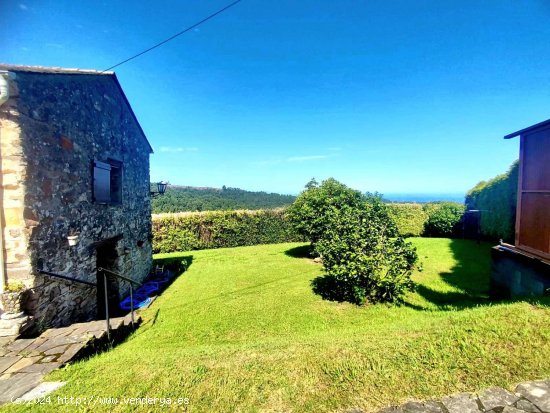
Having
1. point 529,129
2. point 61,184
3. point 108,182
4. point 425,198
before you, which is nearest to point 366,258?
point 529,129

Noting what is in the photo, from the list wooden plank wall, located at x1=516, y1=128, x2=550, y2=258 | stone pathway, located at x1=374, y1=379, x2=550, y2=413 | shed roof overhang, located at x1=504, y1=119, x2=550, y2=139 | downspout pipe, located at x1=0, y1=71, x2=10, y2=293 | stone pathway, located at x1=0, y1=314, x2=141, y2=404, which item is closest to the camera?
stone pathway, located at x1=374, y1=379, x2=550, y2=413

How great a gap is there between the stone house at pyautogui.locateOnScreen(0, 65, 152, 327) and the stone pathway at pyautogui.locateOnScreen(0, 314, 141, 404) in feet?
1.74

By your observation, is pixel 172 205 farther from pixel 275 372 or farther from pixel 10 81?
pixel 275 372

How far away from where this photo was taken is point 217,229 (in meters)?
16.8

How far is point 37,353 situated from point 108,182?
179 inches

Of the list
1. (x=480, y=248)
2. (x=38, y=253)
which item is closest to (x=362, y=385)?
(x=38, y=253)

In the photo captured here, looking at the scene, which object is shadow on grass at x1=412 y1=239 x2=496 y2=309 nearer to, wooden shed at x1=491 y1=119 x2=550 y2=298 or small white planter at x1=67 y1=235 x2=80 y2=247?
wooden shed at x1=491 y1=119 x2=550 y2=298

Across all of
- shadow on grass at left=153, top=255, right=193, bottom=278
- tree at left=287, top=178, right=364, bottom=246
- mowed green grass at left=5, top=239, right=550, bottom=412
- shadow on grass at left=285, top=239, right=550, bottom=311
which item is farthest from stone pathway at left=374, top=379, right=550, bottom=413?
shadow on grass at left=153, top=255, right=193, bottom=278

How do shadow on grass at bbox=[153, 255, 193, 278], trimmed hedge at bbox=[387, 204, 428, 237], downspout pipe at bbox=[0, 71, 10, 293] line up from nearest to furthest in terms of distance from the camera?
downspout pipe at bbox=[0, 71, 10, 293], shadow on grass at bbox=[153, 255, 193, 278], trimmed hedge at bbox=[387, 204, 428, 237]

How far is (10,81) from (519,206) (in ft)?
34.4

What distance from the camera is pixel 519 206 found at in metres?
6.30

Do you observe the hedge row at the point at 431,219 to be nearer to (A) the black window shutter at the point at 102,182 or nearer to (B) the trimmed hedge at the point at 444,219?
(B) the trimmed hedge at the point at 444,219

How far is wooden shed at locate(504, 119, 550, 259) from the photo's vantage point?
559 cm

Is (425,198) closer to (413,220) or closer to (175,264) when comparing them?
(413,220)
